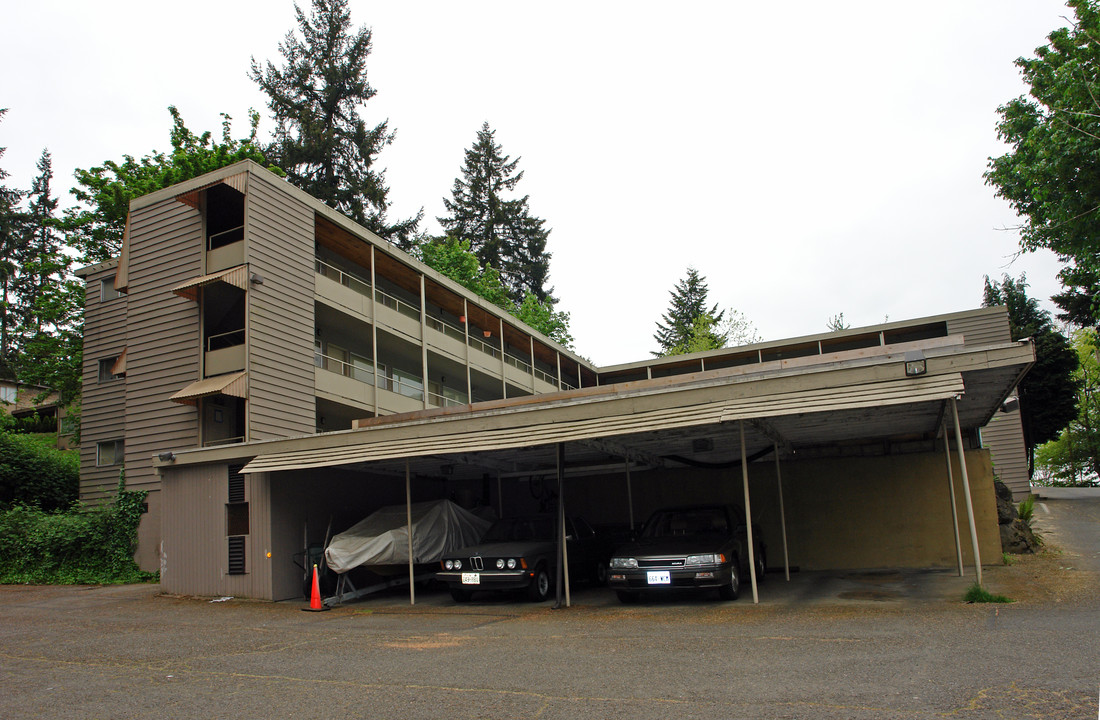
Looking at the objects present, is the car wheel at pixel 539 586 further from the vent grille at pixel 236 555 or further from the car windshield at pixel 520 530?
the vent grille at pixel 236 555

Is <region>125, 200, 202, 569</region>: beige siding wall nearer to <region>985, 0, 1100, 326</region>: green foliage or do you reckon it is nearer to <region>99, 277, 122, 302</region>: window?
<region>99, 277, 122, 302</region>: window

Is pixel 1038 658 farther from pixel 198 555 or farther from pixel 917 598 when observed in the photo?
pixel 198 555

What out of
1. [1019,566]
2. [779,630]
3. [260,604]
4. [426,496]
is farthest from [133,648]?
[1019,566]

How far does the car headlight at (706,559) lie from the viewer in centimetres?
991

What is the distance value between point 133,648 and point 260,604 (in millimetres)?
4656

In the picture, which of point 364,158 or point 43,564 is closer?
point 43,564

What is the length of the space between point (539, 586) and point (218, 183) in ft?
42.8

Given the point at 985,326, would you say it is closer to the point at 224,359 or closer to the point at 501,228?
the point at 224,359

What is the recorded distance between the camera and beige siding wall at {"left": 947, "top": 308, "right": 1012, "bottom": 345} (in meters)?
27.3

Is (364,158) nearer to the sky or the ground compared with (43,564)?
nearer to the sky

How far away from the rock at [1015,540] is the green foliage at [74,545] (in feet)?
62.3

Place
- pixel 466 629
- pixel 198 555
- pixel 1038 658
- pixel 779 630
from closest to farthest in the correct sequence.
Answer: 1. pixel 1038 658
2. pixel 779 630
3. pixel 466 629
4. pixel 198 555

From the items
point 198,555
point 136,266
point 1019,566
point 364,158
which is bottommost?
point 1019,566

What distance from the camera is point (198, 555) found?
46.7ft
